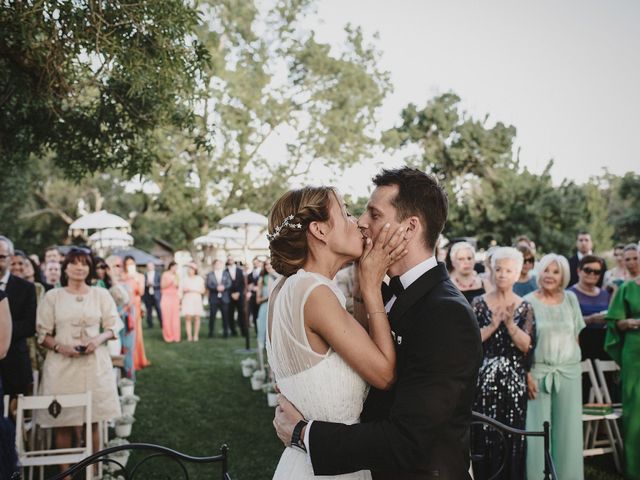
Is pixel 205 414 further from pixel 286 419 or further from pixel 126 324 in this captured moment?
pixel 286 419

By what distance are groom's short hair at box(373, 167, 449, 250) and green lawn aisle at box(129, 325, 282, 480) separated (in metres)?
4.90

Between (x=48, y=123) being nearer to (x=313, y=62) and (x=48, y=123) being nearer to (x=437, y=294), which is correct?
(x=437, y=294)

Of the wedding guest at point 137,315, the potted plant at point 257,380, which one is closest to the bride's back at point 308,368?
the potted plant at point 257,380

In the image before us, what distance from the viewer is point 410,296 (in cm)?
232

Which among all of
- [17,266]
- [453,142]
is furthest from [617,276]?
[453,142]

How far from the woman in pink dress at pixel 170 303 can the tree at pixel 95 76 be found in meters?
9.27

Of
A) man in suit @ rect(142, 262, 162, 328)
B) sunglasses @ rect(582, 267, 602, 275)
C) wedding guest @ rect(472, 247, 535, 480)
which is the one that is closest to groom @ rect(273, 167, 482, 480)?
wedding guest @ rect(472, 247, 535, 480)

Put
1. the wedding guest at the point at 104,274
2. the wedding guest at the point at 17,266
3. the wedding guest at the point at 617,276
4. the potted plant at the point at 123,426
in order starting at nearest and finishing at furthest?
the potted plant at the point at 123,426, the wedding guest at the point at 17,266, the wedding guest at the point at 617,276, the wedding guest at the point at 104,274

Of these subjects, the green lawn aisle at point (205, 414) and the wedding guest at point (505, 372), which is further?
the green lawn aisle at point (205, 414)

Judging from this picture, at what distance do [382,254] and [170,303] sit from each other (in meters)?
15.4

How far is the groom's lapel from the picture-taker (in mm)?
2301

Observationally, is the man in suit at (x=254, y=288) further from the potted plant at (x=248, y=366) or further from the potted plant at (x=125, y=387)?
the potted plant at (x=125, y=387)

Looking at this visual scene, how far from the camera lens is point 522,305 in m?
5.77

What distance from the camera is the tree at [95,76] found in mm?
5363
